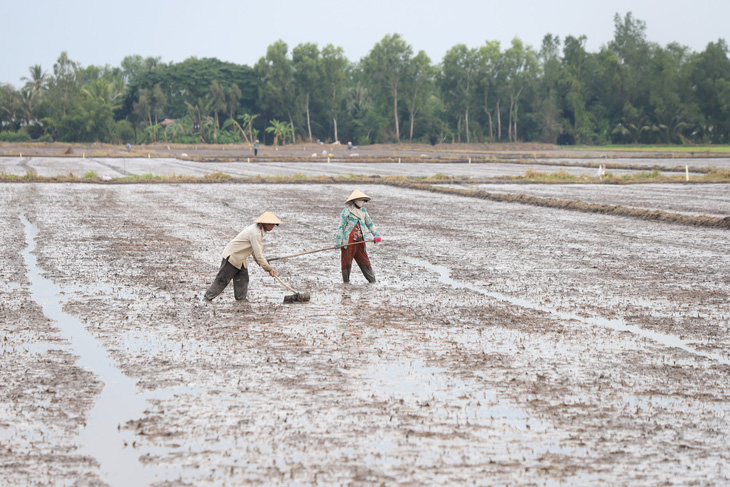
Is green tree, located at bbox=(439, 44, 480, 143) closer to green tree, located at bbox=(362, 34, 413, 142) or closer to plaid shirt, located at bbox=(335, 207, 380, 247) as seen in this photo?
green tree, located at bbox=(362, 34, 413, 142)

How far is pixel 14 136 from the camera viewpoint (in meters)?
91.3

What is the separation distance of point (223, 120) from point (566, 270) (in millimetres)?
92771

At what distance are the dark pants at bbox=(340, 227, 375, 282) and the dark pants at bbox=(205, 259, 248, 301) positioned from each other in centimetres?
181

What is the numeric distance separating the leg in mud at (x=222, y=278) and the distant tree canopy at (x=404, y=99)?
275ft

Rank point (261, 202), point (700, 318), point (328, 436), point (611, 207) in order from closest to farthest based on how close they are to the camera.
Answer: point (328, 436)
point (700, 318)
point (611, 207)
point (261, 202)

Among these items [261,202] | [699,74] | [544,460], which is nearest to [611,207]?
[261,202]

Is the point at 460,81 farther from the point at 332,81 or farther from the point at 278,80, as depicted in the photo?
the point at 278,80

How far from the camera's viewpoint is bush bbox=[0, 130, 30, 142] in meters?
90.6

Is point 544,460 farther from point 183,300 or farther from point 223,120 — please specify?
point 223,120

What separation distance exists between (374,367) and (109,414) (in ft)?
7.42

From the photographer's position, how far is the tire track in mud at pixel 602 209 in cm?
1959

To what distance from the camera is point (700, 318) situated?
9.56 meters

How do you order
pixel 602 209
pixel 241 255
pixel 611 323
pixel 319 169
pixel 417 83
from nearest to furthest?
pixel 611 323, pixel 241 255, pixel 602 209, pixel 319 169, pixel 417 83

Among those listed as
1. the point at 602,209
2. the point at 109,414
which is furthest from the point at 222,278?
the point at 602,209
